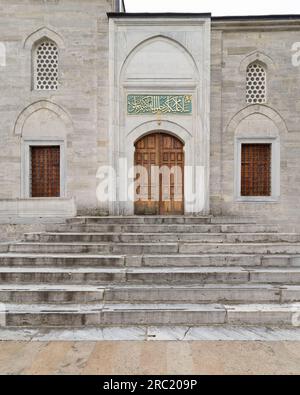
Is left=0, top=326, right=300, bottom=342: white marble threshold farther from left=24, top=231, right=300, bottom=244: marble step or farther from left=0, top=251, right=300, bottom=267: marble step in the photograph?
left=24, top=231, right=300, bottom=244: marble step

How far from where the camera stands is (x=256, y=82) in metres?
9.15

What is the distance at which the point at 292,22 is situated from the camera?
29.0 feet

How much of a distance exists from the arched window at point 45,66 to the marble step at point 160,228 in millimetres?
4968

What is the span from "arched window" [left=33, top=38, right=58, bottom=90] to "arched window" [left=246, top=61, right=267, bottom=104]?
6.01 m

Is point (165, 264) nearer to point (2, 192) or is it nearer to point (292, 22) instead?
point (2, 192)

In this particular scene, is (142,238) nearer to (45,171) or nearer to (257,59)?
(45,171)

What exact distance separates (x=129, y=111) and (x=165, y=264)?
5.47 metres

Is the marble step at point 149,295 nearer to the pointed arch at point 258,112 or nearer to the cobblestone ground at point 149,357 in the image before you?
the cobblestone ground at point 149,357

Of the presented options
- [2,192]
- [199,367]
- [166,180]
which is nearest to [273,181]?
[166,180]

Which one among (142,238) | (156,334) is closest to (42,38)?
(142,238)

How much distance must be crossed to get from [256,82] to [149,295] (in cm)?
788

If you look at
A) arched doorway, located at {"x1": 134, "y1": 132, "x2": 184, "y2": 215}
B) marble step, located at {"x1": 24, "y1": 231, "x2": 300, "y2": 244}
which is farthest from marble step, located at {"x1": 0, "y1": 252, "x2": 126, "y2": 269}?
Result: arched doorway, located at {"x1": 134, "y1": 132, "x2": 184, "y2": 215}

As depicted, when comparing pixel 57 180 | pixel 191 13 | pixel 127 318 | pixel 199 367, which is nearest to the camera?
pixel 199 367

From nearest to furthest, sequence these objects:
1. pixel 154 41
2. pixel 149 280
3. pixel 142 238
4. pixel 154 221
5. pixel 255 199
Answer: pixel 149 280
pixel 142 238
pixel 154 221
pixel 154 41
pixel 255 199
